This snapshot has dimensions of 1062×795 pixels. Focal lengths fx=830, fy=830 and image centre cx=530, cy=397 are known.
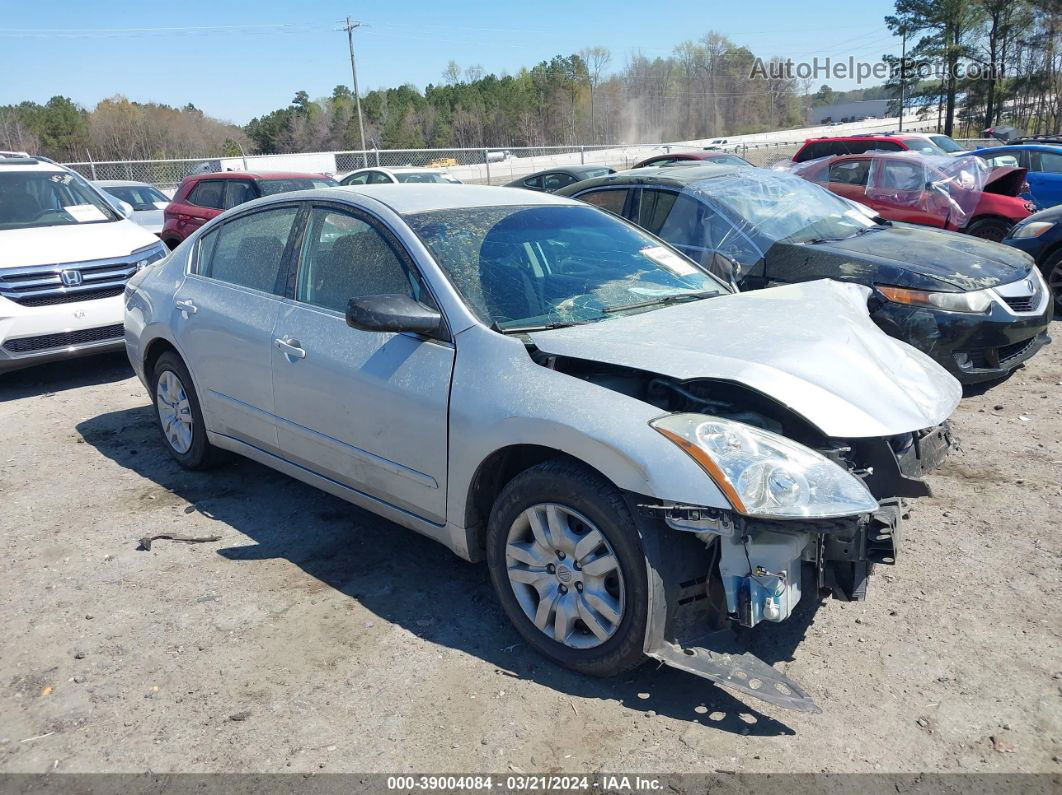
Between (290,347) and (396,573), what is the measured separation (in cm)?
119

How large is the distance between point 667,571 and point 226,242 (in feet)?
11.0

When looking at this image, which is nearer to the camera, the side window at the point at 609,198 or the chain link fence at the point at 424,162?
the side window at the point at 609,198

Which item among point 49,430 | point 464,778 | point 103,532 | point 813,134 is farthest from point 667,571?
point 813,134

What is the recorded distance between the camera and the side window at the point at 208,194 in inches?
475

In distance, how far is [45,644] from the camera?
338 cm

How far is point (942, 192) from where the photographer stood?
A: 965 cm

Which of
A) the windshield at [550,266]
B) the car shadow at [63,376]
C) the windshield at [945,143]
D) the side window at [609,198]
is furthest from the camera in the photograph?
the windshield at [945,143]

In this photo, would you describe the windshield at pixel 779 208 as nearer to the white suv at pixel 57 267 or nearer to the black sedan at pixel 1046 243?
the black sedan at pixel 1046 243

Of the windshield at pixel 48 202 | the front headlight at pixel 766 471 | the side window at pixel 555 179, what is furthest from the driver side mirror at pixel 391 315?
the side window at pixel 555 179

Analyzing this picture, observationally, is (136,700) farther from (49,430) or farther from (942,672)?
(49,430)

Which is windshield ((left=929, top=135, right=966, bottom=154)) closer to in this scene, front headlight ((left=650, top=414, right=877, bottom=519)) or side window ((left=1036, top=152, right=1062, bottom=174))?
side window ((left=1036, top=152, right=1062, bottom=174))

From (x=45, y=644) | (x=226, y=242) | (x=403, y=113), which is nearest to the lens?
(x=45, y=644)

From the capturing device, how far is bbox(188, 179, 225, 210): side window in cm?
1207

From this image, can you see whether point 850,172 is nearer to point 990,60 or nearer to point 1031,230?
point 1031,230
